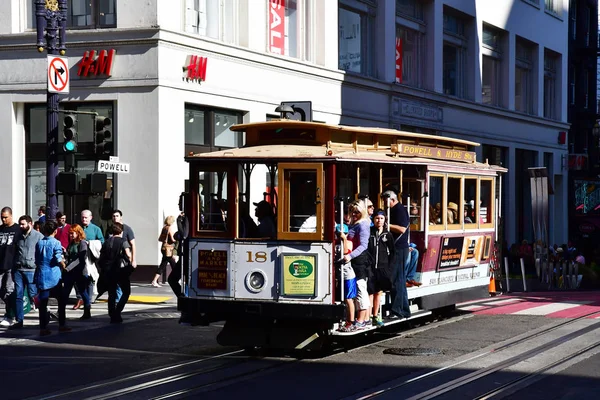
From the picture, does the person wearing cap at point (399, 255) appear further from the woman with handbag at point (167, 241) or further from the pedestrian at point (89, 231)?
the woman with handbag at point (167, 241)

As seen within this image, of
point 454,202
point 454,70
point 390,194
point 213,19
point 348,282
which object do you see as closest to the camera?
point 348,282

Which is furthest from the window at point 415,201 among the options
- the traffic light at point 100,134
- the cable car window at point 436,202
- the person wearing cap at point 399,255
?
the traffic light at point 100,134

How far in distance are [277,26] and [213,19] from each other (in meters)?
2.80

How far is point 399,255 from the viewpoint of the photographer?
1454cm

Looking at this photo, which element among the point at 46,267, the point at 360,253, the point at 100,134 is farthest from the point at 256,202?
the point at 100,134

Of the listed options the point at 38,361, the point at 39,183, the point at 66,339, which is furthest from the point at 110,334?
the point at 39,183

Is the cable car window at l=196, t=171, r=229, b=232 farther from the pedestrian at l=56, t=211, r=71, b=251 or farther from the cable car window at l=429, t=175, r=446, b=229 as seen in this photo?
the pedestrian at l=56, t=211, r=71, b=251

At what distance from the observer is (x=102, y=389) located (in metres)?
10.6

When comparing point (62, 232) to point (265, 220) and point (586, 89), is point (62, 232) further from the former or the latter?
point (586, 89)

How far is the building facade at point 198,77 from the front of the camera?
82.7 ft

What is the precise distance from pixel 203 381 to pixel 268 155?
3198 millimetres

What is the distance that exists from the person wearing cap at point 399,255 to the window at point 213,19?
1325cm

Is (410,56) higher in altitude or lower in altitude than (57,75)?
higher

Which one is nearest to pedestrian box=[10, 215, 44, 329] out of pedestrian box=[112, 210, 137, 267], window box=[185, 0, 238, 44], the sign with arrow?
pedestrian box=[112, 210, 137, 267]
